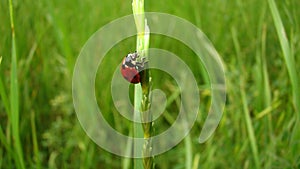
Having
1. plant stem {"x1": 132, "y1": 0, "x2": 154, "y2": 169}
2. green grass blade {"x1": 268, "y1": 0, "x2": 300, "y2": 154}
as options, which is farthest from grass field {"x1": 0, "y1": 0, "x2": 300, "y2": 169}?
plant stem {"x1": 132, "y1": 0, "x2": 154, "y2": 169}

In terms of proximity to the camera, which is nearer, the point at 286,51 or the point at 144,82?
the point at 144,82

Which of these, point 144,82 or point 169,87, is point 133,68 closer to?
point 144,82

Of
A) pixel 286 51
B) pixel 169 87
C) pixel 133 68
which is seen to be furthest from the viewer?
pixel 169 87

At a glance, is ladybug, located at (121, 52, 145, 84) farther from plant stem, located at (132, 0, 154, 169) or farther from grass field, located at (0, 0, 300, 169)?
grass field, located at (0, 0, 300, 169)

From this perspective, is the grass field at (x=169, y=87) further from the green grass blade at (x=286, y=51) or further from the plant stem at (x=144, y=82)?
the plant stem at (x=144, y=82)

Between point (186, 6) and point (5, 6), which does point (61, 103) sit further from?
point (186, 6)

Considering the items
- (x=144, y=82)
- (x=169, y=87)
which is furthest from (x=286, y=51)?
(x=169, y=87)
